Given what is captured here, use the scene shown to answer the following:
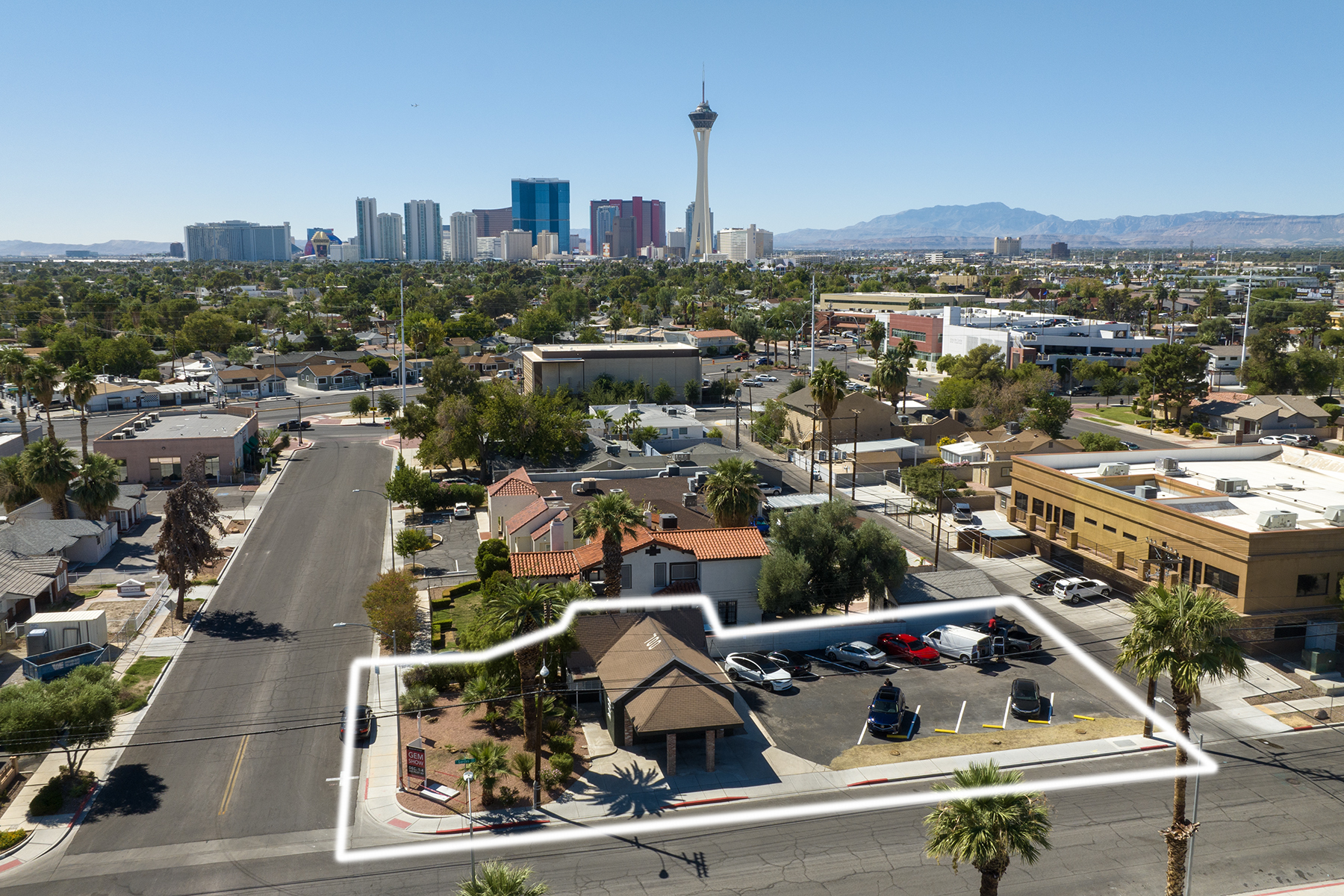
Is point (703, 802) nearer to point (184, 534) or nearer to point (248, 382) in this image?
point (184, 534)

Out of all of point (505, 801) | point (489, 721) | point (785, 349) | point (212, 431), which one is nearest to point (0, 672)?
point (489, 721)

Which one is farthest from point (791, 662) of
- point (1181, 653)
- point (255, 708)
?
point (255, 708)

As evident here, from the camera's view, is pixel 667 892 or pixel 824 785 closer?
pixel 667 892

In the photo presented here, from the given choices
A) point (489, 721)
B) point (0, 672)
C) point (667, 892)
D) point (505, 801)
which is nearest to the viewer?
point (667, 892)

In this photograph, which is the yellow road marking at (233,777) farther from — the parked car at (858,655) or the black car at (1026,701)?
the black car at (1026,701)

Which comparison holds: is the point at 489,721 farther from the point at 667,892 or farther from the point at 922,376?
the point at 922,376

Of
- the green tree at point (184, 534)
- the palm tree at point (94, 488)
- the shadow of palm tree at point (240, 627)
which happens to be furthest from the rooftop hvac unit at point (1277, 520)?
the palm tree at point (94, 488)
